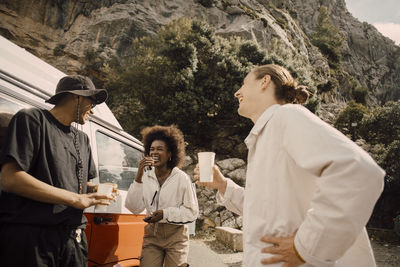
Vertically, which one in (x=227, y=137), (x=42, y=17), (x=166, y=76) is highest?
(x=42, y=17)

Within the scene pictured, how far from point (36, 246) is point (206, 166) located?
46.5 inches

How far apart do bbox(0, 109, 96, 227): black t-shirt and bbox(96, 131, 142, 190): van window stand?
98cm

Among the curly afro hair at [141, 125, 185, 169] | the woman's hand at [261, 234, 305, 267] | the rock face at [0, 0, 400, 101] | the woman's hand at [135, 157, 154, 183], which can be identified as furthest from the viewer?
the rock face at [0, 0, 400, 101]

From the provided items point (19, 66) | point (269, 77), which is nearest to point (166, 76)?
point (19, 66)

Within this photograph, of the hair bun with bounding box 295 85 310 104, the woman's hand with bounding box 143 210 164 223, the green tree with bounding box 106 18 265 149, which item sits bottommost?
the woman's hand with bounding box 143 210 164 223

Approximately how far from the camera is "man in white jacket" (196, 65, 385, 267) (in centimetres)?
86

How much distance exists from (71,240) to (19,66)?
155cm

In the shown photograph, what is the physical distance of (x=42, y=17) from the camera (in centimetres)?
2175

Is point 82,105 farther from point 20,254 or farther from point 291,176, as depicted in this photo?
point 291,176

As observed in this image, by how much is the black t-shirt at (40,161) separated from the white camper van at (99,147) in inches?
15.3

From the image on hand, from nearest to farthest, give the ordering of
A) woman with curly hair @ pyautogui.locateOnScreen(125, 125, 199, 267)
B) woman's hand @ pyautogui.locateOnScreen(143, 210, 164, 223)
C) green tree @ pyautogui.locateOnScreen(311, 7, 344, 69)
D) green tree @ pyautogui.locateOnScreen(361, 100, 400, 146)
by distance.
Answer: woman's hand @ pyautogui.locateOnScreen(143, 210, 164, 223) → woman with curly hair @ pyautogui.locateOnScreen(125, 125, 199, 267) → green tree @ pyautogui.locateOnScreen(361, 100, 400, 146) → green tree @ pyautogui.locateOnScreen(311, 7, 344, 69)

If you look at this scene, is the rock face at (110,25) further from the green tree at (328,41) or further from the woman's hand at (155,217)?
the woman's hand at (155,217)

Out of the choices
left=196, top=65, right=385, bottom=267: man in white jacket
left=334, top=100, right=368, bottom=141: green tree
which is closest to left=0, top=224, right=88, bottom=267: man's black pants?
left=196, top=65, right=385, bottom=267: man in white jacket

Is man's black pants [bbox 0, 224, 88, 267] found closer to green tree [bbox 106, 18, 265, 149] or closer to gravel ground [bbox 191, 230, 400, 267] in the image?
gravel ground [bbox 191, 230, 400, 267]
